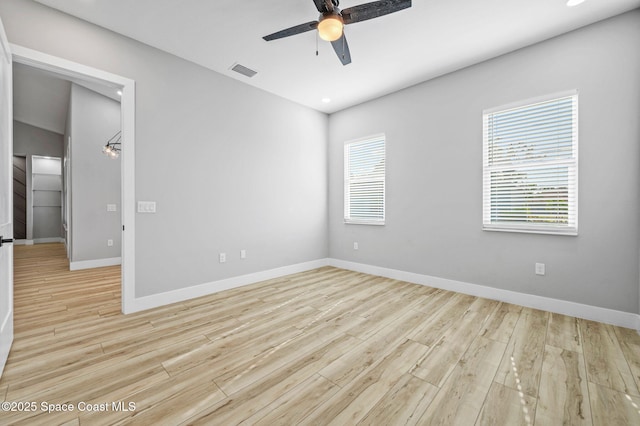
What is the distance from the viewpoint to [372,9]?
6.66ft

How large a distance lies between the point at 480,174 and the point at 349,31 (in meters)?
2.36

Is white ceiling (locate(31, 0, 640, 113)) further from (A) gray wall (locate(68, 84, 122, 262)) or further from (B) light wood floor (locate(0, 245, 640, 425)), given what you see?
(A) gray wall (locate(68, 84, 122, 262))

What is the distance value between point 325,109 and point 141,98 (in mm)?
3045

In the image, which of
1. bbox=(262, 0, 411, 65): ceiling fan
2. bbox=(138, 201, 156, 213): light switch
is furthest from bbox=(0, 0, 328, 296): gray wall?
bbox=(262, 0, 411, 65): ceiling fan

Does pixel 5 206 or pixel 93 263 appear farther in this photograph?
pixel 93 263

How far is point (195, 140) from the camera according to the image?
3.47 meters

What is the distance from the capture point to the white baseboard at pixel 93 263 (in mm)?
4836

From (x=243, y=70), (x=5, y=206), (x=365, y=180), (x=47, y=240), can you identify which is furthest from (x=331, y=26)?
(x=47, y=240)

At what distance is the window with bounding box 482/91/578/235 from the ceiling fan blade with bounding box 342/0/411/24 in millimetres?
2101

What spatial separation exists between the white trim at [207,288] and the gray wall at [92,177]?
310 cm

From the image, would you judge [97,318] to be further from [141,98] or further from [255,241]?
[141,98]

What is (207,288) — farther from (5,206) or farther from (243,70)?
(243,70)

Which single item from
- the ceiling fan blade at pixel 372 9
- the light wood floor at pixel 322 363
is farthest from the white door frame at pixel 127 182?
the ceiling fan blade at pixel 372 9

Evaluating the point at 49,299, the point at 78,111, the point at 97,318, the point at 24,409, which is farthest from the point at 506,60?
the point at 78,111
